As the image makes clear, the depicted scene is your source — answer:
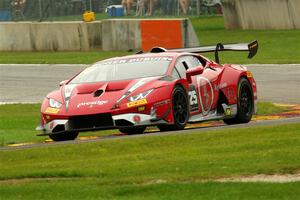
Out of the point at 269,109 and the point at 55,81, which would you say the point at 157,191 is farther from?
the point at 55,81

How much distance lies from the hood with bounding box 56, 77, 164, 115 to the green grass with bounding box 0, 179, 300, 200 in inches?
211

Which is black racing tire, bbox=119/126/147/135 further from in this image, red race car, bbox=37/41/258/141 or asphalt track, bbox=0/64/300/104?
asphalt track, bbox=0/64/300/104

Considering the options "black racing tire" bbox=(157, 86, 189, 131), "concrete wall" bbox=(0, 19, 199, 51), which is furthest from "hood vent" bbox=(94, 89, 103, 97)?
"concrete wall" bbox=(0, 19, 199, 51)

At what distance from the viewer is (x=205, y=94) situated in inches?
676

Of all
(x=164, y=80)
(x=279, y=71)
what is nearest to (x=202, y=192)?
(x=164, y=80)

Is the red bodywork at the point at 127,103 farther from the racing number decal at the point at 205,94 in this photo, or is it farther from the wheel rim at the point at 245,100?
the wheel rim at the point at 245,100

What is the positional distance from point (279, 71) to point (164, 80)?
12.9 m

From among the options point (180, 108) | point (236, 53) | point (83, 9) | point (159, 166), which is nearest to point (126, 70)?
point (180, 108)

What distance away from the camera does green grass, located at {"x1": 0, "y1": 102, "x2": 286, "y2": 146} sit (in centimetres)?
1747

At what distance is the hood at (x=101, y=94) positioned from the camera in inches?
621

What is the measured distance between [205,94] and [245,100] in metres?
1.31

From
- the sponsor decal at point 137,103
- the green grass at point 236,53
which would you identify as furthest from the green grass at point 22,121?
the green grass at point 236,53

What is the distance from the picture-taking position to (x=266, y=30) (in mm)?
43094

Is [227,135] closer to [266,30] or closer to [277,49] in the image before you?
[277,49]
